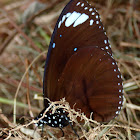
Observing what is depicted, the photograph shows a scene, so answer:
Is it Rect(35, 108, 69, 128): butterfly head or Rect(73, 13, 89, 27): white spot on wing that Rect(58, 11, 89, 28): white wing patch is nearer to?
Rect(73, 13, 89, 27): white spot on wing

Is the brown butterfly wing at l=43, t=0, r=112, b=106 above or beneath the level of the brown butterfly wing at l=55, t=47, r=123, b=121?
above

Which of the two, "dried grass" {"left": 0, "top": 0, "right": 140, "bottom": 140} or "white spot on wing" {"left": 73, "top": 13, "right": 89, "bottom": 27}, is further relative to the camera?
"dried grass" {"left": 0, "top": 0, "right": 140, "bottom": 140}

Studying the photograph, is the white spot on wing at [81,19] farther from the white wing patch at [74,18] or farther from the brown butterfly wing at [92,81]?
the brown butterfly wing at [92,81]

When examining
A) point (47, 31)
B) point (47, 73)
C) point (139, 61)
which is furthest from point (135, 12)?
point (47, 73)

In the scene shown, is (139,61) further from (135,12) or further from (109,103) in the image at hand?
(135,12)

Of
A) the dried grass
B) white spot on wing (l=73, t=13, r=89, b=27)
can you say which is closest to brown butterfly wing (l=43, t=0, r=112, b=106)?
white spot on wing (l=73, t=13, r=89, b=27)

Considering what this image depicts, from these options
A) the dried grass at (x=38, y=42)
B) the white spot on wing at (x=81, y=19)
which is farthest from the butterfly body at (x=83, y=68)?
the dried grass at (x=38, y=42)

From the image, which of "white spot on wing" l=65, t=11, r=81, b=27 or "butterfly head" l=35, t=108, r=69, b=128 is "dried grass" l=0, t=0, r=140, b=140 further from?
"white spot on wing" l=65, t=11, r=81, b=27

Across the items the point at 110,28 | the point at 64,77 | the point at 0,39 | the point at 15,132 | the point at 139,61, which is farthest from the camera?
the point at 0,39

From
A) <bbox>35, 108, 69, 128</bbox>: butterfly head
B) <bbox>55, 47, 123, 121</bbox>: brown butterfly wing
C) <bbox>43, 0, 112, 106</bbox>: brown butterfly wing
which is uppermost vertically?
<bbox>43, 0, 112, 106</bbox>: brown butterfly wing

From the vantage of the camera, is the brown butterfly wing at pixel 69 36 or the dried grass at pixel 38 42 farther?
the dried grass at pixel 38 42

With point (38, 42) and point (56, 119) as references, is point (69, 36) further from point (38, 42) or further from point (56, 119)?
point (38, 42)
